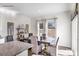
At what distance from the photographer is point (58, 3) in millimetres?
1897

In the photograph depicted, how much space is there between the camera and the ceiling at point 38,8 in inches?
74.8

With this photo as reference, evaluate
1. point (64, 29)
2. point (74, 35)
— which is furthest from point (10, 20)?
point (74, 35)

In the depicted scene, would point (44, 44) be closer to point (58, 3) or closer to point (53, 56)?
point (53, 56)

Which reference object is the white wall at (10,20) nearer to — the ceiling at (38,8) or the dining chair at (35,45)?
the ceiling at (38,8)

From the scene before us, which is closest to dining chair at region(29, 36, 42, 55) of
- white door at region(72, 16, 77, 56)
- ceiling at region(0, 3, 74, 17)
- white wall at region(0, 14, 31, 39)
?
white wall at region(0, 14, 31, 39)

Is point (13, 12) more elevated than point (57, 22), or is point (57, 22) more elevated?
point (13, 12)

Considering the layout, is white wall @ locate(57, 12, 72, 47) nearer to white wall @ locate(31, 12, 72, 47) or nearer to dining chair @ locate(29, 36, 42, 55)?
white wall @ locate(31, 12, 72, 47)

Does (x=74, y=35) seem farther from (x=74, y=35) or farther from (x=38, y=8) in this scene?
(x=38, y=8)

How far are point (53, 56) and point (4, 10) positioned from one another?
110cm

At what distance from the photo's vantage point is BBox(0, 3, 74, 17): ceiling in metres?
1.90

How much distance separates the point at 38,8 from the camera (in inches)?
76.0

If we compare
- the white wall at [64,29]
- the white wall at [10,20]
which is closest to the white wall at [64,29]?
the white wall at [64,29]

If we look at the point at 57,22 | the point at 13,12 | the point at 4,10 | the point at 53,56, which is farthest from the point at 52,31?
the point at 4,10

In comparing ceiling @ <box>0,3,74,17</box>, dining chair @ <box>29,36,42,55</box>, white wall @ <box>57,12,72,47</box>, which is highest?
ceiling @ <box>0,3,74,17</box>
